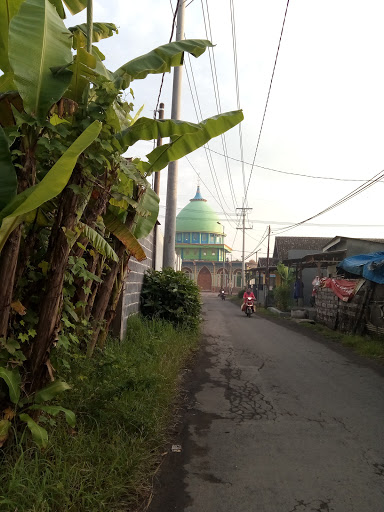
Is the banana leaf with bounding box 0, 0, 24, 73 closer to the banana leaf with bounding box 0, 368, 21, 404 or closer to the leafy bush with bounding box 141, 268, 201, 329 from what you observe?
the banana leaf with bounding box 0, 368, 21, 404

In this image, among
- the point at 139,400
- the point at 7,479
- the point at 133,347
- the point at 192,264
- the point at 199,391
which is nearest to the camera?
the point at 7,479

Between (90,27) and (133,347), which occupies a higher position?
(90,27)

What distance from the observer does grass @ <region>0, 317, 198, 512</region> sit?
2.71 meters

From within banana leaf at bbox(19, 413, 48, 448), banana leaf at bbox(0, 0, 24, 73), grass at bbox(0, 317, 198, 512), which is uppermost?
banana leaf at bbox(0, 0, 24, 73)

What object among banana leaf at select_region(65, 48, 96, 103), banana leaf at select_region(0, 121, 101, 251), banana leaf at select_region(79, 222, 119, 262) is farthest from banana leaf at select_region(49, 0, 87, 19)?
banana leaf at select_region(0, 121, 101, 251)

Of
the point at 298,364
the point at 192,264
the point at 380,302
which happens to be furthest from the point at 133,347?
the point at 192,264

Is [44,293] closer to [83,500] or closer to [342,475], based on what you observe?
[83,500]

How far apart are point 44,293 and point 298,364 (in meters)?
6.08

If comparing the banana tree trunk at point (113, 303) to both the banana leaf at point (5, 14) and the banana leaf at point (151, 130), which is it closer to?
the banana leaf at point (151, 130)

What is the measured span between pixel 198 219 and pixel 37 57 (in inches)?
2159

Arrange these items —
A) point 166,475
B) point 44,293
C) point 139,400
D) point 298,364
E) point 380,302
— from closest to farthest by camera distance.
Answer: point 44,293
point 166,475
point 139,400
point 298,364
point 380,302

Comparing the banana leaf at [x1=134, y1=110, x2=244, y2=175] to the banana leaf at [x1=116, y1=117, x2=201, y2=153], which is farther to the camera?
the banana leaf at [x1=134, y1=110, x2=244, y2=175]

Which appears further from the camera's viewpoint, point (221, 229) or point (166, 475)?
point (221, 229)

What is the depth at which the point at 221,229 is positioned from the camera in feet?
193
